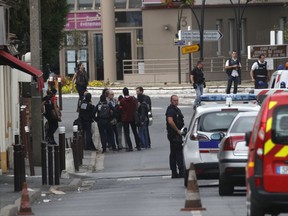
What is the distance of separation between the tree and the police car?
43.7ft

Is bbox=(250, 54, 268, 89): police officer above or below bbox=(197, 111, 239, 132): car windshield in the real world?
above

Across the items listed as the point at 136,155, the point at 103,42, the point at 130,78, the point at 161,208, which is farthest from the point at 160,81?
the point at 161,208

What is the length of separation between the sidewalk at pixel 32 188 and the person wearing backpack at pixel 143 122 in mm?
4054

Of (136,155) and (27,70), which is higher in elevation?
(27,70)

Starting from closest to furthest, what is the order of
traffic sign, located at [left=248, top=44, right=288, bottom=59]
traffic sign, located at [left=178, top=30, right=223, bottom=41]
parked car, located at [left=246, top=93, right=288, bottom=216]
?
1. parked car, located at [left=246, top=93, right=288, bottom=216]
2. traffic sign, located at [left=248, top=44, right=288, bottom=59]
3. traffic sign, located at [left=178, top=30, right=223, bottom=41]

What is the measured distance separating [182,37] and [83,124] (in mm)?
16846

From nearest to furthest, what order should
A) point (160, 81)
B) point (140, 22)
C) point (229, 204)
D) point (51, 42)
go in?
point (229, 204), point (51, 42), point (160, 81), point (140, 22)

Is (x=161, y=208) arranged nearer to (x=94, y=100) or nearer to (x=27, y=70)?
(x=27, y=70)

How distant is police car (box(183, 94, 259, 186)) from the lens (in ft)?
68.4

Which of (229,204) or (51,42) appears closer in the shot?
(229,204)

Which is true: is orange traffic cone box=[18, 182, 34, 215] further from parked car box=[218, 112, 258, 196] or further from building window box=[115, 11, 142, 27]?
building window box=[115, 11, 142, 27]

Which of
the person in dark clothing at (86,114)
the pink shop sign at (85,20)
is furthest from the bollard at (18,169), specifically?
the pink shop sign at (85,20)

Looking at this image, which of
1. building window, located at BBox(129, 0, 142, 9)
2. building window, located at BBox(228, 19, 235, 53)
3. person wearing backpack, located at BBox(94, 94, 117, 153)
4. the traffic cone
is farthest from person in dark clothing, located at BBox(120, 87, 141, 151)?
building window, located at BBox(129, 0, 142, 9)

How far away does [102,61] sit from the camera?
67750 mm
